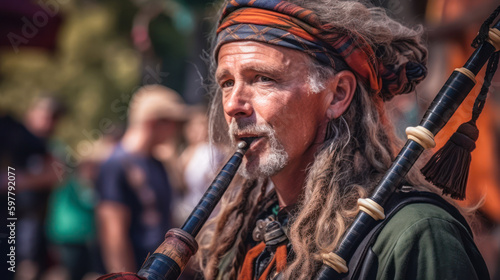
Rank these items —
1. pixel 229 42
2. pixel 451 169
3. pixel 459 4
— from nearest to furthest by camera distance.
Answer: pixel 451 169 → pixel 229 42 → pixel 459 4

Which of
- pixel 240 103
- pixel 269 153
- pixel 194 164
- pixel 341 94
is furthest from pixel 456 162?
pixel 194 164

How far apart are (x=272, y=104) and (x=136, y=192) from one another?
2.89 metres

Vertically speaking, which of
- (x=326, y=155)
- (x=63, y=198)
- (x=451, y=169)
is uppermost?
(x=451, y=169)

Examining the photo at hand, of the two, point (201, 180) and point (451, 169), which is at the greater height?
point (451, 169)

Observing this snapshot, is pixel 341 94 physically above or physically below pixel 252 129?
above

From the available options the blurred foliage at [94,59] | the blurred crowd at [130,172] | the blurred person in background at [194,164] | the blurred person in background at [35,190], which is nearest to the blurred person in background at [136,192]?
the blurred crowd at [130,172]

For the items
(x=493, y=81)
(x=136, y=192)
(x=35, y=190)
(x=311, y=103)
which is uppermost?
(x=493, y=81)

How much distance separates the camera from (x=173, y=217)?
5.14 m

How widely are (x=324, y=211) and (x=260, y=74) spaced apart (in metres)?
0.55

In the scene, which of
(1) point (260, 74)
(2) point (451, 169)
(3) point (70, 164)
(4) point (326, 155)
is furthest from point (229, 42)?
(3) point (70, 164)

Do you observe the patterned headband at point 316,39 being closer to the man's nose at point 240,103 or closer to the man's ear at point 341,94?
the man's ear at point 341,94

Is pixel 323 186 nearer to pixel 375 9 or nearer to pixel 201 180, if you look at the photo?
pixel 375 9

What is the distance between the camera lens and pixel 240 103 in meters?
2.07

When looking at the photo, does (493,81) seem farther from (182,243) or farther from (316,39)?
(182,243)
